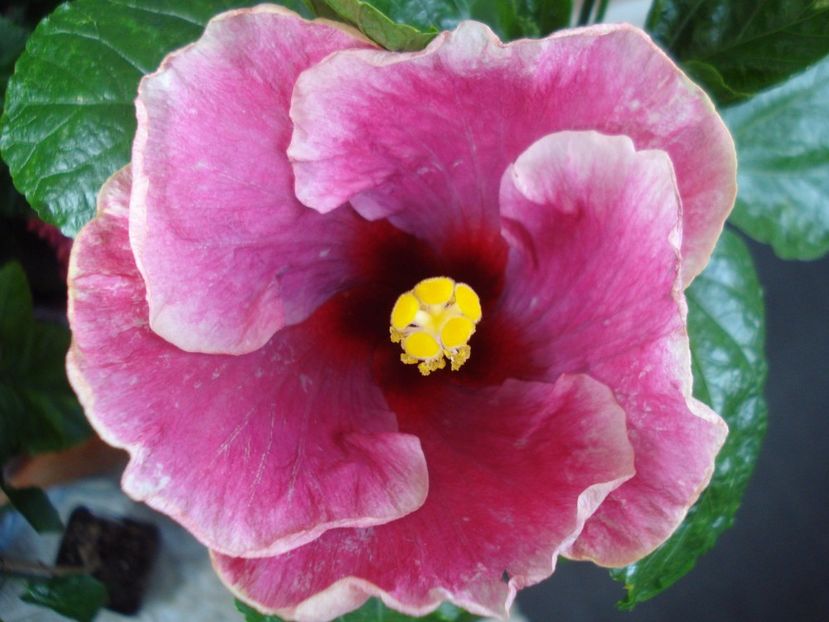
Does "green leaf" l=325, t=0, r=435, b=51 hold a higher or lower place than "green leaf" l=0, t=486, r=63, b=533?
higher

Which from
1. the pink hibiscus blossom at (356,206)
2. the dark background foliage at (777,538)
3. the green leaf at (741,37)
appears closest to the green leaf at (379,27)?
the pink hibiscus blossom at (356,206)

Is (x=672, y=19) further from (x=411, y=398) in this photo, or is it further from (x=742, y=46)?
(x=411, y=398)

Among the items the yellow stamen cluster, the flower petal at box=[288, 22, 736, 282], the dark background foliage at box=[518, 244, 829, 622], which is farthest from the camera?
the dark background foliage at box=[518, 244, 829, 622]

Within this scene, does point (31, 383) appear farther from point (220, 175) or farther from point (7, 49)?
point (220, 175)

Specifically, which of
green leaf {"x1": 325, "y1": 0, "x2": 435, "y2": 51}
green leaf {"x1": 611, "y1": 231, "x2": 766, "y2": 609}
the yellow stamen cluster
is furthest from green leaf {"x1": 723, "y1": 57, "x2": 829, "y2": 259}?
green leaf {"x1": 325, "y1": 0, "x2": 435, "y2": 51}

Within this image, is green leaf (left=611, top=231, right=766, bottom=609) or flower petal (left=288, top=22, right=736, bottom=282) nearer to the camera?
flower petal (left=288, top=22, right=736, bottom=282)

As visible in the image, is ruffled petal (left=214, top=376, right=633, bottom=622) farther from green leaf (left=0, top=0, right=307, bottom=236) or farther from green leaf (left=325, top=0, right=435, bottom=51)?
green leaf (left=0, top=0, right=307, bottom=236)

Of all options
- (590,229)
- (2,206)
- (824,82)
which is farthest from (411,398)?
(2,206)
